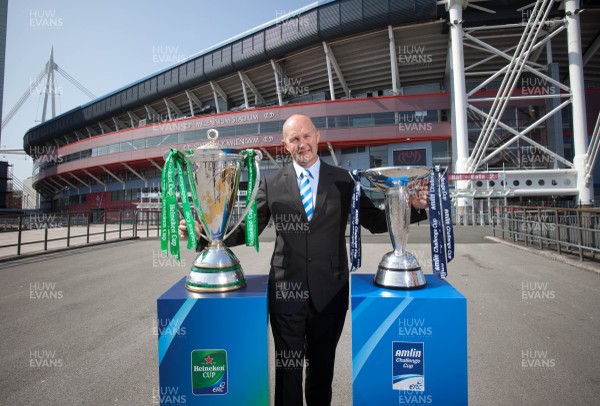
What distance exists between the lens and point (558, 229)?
7691mm

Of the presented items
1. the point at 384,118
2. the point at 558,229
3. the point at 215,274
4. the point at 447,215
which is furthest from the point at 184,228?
the point at 384,118

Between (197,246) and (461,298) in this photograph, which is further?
(197,246)

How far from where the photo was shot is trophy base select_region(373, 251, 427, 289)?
153cm

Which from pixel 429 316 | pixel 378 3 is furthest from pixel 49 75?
pixel 429 316

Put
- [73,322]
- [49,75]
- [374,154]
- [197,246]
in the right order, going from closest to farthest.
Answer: [197,246], [73,322], [374,154], [49,75]

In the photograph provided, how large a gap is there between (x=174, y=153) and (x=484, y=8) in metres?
23.9

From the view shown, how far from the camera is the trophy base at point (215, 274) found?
1.49 m

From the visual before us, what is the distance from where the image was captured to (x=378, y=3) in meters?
19.4

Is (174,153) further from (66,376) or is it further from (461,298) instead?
(66,376)

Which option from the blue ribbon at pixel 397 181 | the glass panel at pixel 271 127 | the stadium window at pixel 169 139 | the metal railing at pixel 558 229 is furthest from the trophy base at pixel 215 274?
the stadium window at pixel 169 139

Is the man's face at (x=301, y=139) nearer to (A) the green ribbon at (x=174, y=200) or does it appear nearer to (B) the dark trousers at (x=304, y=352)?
(A) the green ribbon at (x=174, y=200)

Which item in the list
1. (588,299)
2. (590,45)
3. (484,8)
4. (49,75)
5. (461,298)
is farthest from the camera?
(49,75)

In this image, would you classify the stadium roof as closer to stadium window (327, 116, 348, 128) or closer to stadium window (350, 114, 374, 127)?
stadium window (327, 116, 348, 128)

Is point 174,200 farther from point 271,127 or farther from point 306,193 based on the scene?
point 271,127
